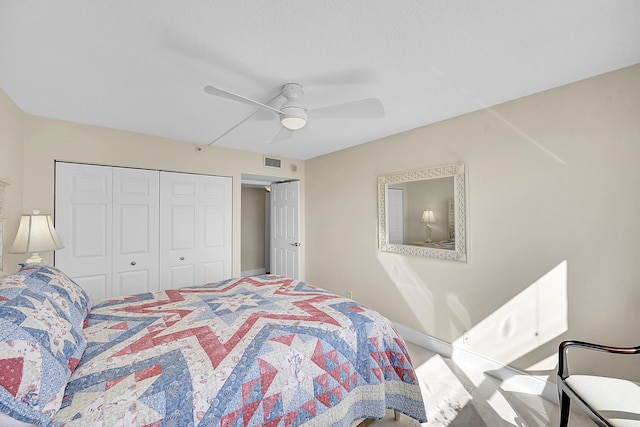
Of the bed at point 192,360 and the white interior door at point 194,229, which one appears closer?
the bed at point 192,360

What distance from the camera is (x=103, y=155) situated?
9.64 feet

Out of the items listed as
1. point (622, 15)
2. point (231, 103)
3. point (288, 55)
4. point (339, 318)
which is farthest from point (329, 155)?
point (622, 15)

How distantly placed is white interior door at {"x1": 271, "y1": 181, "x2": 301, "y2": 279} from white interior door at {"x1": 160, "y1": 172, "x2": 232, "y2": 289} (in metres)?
1.12

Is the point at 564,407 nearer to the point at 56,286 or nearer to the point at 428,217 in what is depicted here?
the point at 428,217

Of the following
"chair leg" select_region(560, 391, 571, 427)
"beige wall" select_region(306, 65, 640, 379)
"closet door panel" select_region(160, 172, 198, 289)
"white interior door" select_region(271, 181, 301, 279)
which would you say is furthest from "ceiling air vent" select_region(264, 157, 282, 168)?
"chair leg" select_region(560, 391, 571, 427)

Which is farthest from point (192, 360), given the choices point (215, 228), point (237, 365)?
point (215, 228)

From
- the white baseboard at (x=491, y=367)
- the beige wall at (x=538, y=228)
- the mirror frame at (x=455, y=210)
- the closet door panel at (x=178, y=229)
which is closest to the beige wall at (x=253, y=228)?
the closet door panel at (x=178, y=229)

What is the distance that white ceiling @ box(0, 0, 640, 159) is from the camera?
1297 millimetres

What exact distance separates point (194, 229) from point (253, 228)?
2829mm

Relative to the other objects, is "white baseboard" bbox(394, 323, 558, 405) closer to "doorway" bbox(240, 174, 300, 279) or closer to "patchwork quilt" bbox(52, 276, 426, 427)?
"patchwork quilt" bbox(52, 276, 426, 427)

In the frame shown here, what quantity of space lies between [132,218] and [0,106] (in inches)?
55.6

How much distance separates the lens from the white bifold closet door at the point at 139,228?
281 cm

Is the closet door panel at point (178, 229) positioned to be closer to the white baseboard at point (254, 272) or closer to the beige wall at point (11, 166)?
the beige wall at point (11, 166)

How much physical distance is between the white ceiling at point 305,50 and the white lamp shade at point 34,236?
3.37 feet
